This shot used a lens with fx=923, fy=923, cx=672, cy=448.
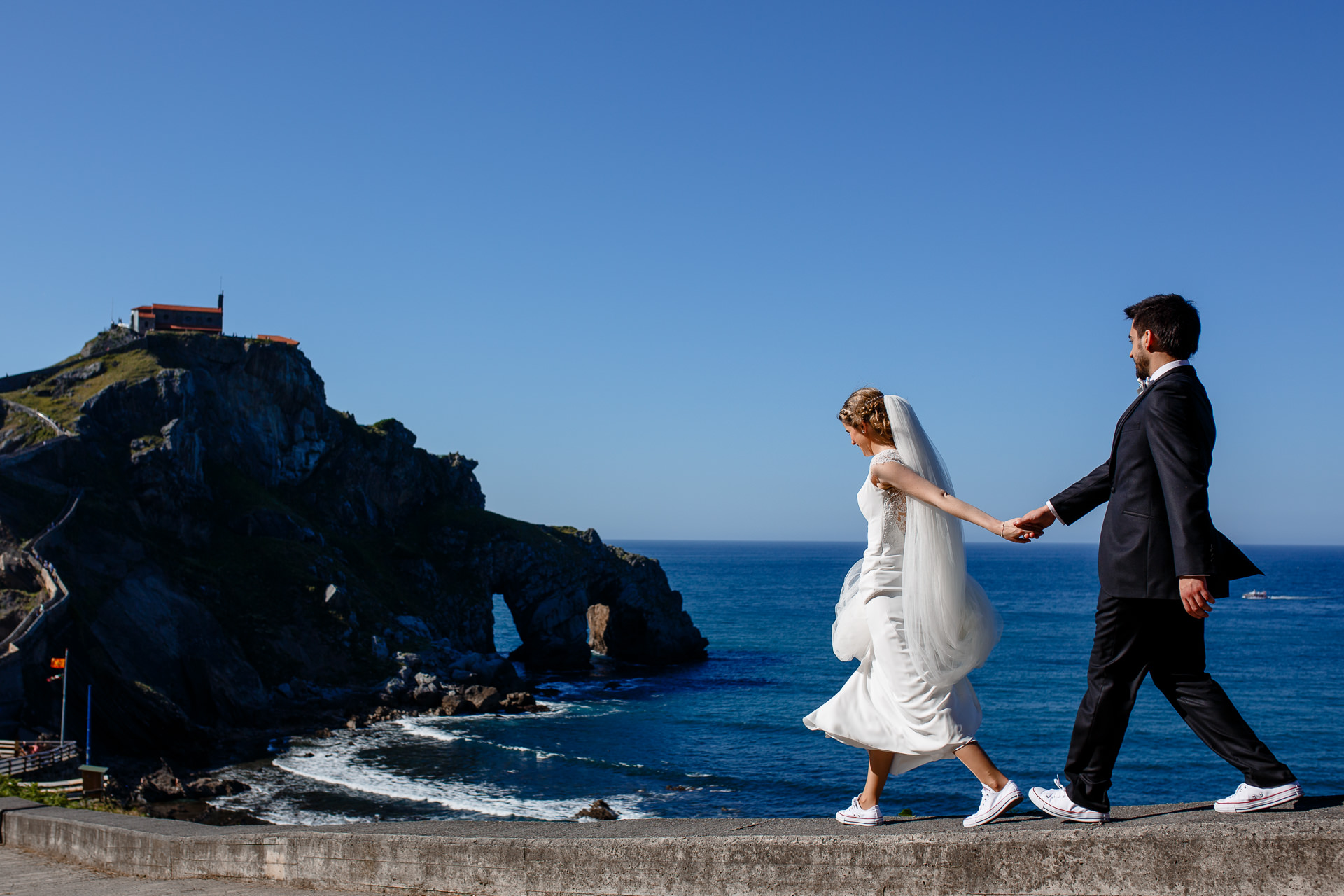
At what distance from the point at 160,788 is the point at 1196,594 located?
34408 millimetres

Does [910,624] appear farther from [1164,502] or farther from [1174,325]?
[1174,325]

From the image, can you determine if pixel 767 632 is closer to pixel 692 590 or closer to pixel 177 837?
pixel 692 590

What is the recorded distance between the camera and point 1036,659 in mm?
67250

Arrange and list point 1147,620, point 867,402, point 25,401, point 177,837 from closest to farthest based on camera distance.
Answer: point 1147,620
point 867,402
point 177,837
point 25,401

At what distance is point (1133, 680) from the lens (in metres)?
3.97

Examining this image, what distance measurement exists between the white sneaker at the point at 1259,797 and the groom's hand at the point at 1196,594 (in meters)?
0.75

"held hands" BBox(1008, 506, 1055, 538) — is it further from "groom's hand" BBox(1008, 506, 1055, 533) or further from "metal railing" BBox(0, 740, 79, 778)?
"metal railing" BBox(0, 740, 79, 778)

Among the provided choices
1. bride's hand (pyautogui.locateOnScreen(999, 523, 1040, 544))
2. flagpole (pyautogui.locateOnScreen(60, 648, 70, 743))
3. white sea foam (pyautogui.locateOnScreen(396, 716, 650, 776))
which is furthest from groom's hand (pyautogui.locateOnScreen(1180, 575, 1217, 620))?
white sea foam (pyautogui.locateOnScreen(396, 716, 650, 776))

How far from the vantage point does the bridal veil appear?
4457 mm

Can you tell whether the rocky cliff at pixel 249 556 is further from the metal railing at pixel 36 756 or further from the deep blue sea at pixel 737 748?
the deep blue sea at pixel 737 748

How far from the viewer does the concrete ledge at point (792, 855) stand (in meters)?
3.49

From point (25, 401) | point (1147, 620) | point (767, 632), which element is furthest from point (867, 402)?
point (767, 632)

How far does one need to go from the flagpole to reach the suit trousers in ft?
113

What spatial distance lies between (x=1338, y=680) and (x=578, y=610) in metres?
49.3
